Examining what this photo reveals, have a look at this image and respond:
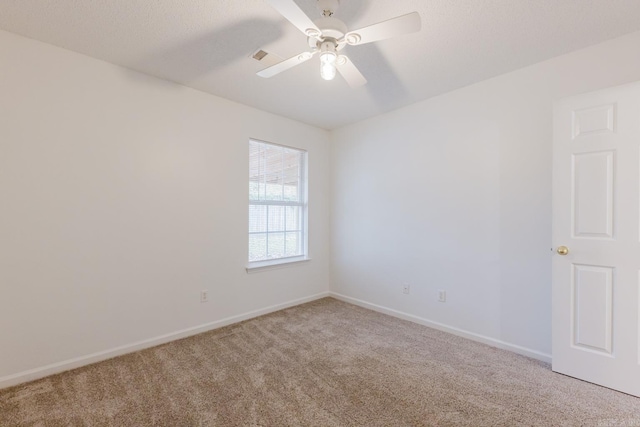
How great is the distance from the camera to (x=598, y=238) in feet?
6.50

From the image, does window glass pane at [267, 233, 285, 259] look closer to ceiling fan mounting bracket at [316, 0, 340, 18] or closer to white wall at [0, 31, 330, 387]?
white wall at [0, 31, 330, 387]

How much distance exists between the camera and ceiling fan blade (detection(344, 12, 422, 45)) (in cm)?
136

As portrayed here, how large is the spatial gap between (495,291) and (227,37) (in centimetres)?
304

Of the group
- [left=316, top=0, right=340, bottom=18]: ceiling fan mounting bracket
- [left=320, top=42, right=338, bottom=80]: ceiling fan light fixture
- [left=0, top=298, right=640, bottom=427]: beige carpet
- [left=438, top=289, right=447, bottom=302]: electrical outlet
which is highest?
[left=316, top=0, right=340, bottom=18]: ceiling fan mounting bracket

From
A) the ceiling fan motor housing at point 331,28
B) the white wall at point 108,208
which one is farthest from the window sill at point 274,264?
the ceiling fan motor housing at point 331,28

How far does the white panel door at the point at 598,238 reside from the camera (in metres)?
1.86

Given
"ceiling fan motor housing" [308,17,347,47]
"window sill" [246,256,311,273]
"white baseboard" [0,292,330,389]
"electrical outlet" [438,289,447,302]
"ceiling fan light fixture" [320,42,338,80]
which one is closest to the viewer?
"ceiling fan motor housing" [308,17,347,47]

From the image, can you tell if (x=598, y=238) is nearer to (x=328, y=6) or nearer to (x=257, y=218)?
(x=328, y=6)

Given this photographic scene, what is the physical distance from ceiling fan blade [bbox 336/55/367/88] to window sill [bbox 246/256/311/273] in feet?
7.39

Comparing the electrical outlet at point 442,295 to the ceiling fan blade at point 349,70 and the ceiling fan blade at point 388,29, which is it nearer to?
the ceiling fan blade at point 349,70

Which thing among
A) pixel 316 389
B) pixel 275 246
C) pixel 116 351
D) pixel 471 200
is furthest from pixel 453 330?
pixel 116 351

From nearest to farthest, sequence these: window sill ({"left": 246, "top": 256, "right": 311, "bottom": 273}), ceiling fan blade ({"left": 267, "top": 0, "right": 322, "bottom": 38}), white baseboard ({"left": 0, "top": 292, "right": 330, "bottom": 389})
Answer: ceiling fan blade ({"left": 267, "top": 0, "right": 322, "bottom": 38})
white baseboard ({"left": 0, "top": 292, "right": 330, "bottom": 389})
window sill ({"left": 246, "top": 256, "right": 311, "bottom": 273})

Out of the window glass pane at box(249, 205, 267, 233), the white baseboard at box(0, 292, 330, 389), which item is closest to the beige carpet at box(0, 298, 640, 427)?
the white baseboard at box(0, 292, 330, 389)

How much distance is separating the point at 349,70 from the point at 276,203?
212 centimetres
